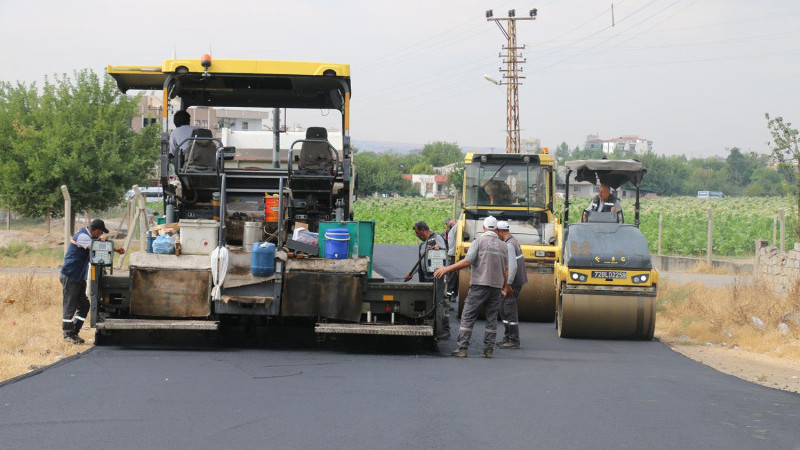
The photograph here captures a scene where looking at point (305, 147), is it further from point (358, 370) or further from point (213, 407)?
point (213, 407)

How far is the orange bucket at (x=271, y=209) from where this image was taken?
12203mm

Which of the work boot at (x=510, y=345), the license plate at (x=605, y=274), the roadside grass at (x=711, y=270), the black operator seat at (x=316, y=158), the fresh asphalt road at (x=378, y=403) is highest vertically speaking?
the black operator seat at (x=316, y=158)

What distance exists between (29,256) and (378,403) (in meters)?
24.3

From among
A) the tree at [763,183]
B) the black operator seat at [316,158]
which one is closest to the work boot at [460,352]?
the black operator seat at [316,158]

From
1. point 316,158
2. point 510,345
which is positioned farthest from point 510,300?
point 316,158

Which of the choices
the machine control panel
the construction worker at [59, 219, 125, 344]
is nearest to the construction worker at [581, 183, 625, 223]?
the machine control panel

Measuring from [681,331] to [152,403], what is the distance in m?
10.2

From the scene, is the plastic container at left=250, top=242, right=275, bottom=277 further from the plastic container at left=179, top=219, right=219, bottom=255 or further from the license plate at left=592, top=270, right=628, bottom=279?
the license plate at left=592, top=270, right=628, bottom=279

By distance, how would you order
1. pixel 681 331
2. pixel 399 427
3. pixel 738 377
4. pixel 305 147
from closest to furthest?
pixel 399 427
pixel 738 377
pixel 305 147
pixel 681 331

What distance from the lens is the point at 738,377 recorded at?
11492mm

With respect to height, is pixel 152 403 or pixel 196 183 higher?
pixel 196 183

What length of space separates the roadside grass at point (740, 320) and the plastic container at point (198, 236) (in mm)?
7351

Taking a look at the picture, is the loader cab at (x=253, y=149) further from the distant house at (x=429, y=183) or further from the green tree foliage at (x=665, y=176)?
the distant house at (x=429, y=183)

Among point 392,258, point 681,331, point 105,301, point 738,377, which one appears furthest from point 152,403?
point 392,258
